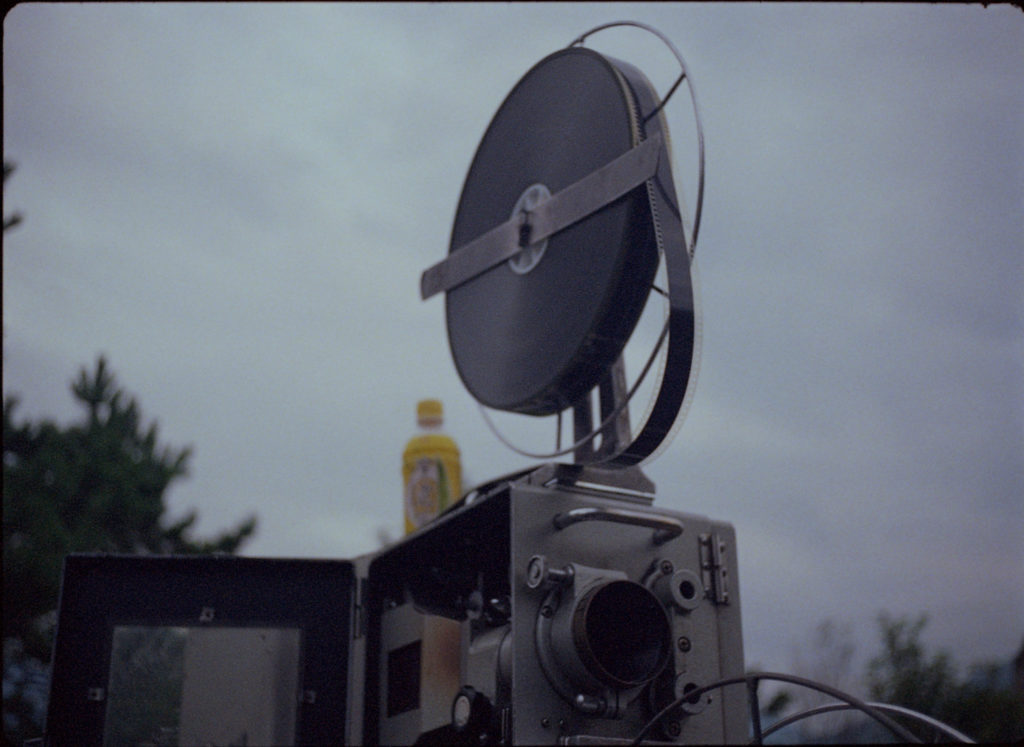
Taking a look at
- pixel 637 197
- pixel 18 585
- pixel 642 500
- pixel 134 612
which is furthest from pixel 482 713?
pixel 18 585

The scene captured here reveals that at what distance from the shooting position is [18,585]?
12312 mm

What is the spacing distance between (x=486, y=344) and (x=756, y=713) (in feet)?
4.42

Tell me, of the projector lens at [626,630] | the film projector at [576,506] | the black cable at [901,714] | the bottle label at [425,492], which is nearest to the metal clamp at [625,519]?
the film projector at [576,506]

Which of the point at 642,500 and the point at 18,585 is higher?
the point at 18,585

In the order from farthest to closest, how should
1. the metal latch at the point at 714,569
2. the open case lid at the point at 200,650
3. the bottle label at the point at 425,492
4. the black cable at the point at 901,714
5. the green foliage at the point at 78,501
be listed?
the green foliage at the point at 78,501 < the bottle label at the point at 425,492 < the open case lid at the point at 200,650 < the metal latch at the point at 714,569 < the black cable at the point at 901,714

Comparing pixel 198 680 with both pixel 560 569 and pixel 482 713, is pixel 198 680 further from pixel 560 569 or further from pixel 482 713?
pixel 560 569

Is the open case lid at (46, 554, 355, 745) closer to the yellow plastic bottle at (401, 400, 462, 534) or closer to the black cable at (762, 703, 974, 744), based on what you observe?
the yellow plastic bottle at (401, 400, 462, 534)

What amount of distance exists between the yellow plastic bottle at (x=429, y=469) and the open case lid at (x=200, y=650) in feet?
2.19

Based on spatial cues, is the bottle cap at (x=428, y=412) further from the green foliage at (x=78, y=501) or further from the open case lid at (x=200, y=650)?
the green foliage at (x=78, y=501)

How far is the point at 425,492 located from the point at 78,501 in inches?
525

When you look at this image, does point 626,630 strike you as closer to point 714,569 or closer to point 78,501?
point 714,569

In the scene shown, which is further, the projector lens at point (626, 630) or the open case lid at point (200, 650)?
the open case lid at point (200, 650)

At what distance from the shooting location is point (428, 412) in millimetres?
3928

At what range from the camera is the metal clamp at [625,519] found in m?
2.21
